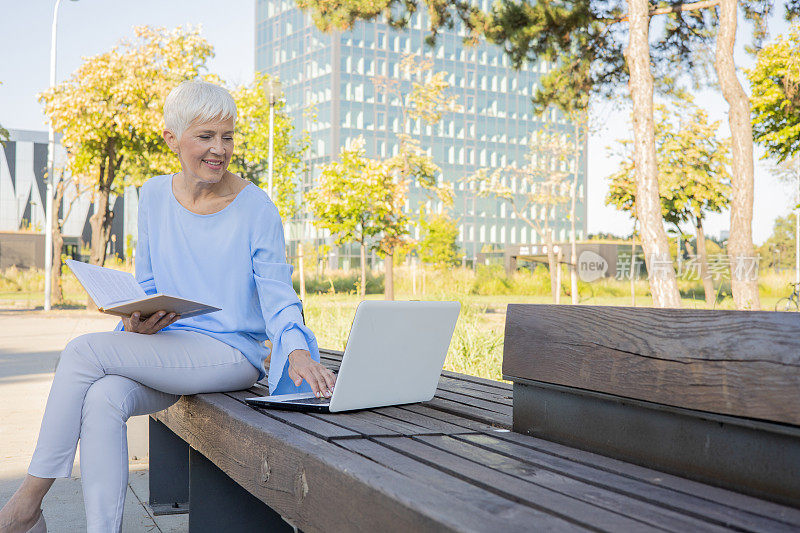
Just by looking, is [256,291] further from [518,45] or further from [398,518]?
[518,45]

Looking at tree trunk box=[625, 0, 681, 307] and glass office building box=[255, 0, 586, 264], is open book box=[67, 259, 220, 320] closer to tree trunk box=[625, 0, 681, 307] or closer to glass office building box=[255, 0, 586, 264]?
tree trunk box=[625, 0, 681, 307]

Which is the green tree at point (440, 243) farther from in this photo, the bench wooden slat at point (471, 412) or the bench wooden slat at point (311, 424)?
the bench wooden slat at point (311, 424)

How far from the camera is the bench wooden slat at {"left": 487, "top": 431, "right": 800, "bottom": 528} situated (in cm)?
123

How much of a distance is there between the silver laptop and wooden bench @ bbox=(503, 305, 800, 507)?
13.3 inches

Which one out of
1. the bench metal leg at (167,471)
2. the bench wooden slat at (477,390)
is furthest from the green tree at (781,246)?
the bench metal leg at (167,471)

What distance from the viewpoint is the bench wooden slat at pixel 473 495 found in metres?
1.11

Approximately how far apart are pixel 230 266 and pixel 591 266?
1645 inches

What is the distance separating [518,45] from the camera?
13.2 metres

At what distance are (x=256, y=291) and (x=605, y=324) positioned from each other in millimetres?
1604

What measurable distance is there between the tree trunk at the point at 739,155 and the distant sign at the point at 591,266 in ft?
91.7

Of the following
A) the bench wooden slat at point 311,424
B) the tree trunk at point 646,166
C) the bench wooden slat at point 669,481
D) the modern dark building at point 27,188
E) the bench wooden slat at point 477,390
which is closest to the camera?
the bench wooden slat at point 669,481

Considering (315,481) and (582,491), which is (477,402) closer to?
(315,481)

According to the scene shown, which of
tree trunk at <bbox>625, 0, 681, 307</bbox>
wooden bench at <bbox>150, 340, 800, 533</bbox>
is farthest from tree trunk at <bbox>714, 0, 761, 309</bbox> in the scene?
wooden bench at <bbox>150, 340, 800, 533</bbox>

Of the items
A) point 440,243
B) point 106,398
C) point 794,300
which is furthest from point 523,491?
point 440,243
